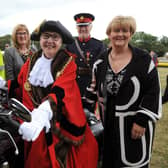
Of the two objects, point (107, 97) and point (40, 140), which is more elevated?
point (107, 97)

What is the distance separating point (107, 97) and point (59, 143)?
54 centimetres

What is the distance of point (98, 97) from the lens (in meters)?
2.40

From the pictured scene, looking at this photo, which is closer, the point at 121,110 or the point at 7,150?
the point at 7,150

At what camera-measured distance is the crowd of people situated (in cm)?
198

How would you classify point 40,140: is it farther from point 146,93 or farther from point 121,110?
point 146,93

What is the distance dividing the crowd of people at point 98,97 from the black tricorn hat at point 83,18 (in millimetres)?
1720

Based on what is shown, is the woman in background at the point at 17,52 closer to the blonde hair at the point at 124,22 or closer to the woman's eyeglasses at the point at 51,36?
the woman's eyeglasses at the point at 51,36

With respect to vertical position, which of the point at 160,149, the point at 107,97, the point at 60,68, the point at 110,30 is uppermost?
the point at 110,30

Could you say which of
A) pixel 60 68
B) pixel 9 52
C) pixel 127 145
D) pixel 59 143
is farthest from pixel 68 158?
pixel 9 52

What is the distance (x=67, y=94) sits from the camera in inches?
77.5

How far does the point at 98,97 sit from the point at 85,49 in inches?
68.3

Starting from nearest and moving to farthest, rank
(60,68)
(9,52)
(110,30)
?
(60,68), (110,30), (9,52)

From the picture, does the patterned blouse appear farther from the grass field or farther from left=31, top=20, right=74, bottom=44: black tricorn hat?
the grass field

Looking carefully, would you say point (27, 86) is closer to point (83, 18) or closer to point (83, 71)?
point (83, 71)
